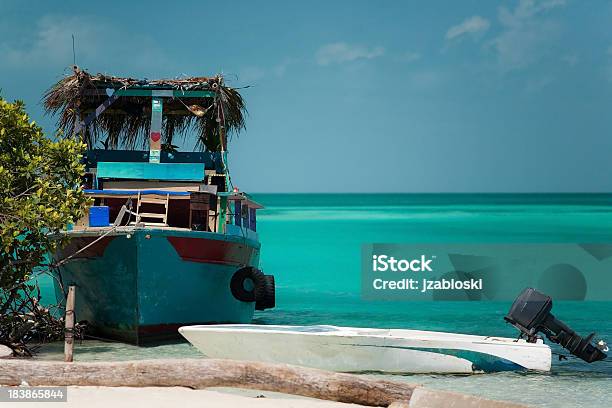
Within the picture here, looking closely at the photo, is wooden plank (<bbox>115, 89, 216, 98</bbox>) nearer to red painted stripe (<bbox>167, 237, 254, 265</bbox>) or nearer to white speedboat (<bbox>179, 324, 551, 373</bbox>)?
red painted stripe (<bbox>167, 237, 254, 265</bbox>)

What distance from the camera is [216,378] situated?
897 cm

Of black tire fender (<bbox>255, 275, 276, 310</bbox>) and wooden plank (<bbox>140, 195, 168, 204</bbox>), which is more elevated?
wooden plank (<bbox>140, 195, 168, 204</bbox>)

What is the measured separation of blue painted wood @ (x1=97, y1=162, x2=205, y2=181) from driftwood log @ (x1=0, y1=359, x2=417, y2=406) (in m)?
8.21

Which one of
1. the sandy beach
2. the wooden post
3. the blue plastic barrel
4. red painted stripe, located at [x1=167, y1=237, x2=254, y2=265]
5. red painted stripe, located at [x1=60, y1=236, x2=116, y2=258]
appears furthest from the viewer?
the blue plastic barrel

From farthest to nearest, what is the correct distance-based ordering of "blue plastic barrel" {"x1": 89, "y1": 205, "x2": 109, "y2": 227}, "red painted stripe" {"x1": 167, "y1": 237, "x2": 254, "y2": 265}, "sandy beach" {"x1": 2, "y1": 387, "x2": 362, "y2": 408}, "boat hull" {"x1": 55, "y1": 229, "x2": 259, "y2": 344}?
"blue plastic barrel" {"x1": 89, "y1": 205, "x2": 109, "y2": 227} < "red painted stripe" {"x1": 167, "y1": 237, "x2": 254, "y2": 265} < "boat hull" {"x1": 55, "y1": 229, "x2": 259, "y2": 344} < "sandy beach" {"x1": 2, "y1": 387, "x2": 362, "y2": 408}

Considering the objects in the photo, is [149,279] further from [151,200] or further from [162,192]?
[162,192]

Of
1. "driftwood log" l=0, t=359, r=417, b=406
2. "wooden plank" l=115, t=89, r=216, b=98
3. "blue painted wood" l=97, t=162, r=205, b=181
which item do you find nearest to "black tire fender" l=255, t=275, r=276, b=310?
"blue painted wood" l=97, t=162, r=205, b=181

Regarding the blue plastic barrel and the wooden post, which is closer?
the wooden post

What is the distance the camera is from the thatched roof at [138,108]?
17.2 meters

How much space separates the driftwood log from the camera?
28.7 feet

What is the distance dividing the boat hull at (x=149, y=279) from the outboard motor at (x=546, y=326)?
5285mm

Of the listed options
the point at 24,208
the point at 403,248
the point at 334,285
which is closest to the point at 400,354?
the point at 24,208

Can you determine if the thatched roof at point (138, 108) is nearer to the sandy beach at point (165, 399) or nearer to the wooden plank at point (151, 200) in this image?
the wooden plank at point (151, 200)

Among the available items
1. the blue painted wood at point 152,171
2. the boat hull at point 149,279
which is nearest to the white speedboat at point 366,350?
the boat hull at point 149,279
